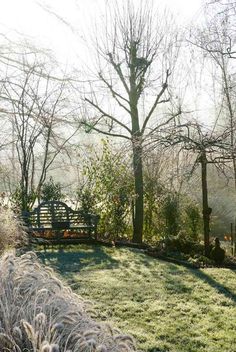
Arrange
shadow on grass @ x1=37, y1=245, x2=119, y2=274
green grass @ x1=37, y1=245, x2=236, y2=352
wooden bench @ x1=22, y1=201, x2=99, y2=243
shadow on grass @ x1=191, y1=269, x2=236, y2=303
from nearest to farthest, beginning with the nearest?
1. green grass @ x1=37, y1=245, x2=236, y2=352
2. shadow on grass @ x1=191, y1=269, x2=236, y2=303
3. shadow on grass @ x1=37, y1=245, x2=119, y2=274
4. wooden bench @ x1=22, y1=201, x2=99, y2=243

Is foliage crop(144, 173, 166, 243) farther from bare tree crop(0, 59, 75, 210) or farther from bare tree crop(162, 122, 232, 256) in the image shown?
bare tree crop(162, 122, 232, 256)

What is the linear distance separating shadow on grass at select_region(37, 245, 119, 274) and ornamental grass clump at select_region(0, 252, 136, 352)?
4.25 m

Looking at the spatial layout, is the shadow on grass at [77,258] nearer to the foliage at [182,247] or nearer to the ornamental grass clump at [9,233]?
the ornamental grass clump at [9,233]

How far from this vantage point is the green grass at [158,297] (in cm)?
407

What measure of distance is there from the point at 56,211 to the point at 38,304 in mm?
8279

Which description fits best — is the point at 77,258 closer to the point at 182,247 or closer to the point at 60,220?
the point at 182,247

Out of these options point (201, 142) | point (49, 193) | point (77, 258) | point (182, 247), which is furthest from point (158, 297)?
point (49, 193)

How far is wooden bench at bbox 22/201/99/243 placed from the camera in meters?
9.65

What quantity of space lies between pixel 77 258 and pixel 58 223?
6.23 feet

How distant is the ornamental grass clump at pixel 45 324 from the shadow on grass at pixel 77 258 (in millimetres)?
4254

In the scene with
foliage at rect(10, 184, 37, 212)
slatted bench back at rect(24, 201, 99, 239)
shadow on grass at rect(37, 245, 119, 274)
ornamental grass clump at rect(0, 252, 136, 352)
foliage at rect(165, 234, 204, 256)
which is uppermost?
foliage at rect(10, 184, 37, 212)

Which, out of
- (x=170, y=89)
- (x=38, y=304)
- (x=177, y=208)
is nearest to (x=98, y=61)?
(x=170, y=89)

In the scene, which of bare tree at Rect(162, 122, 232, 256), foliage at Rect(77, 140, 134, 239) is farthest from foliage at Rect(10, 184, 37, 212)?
bare tree at Rect(162, 122, 232, 256)

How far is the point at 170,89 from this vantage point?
1241 centimetres
